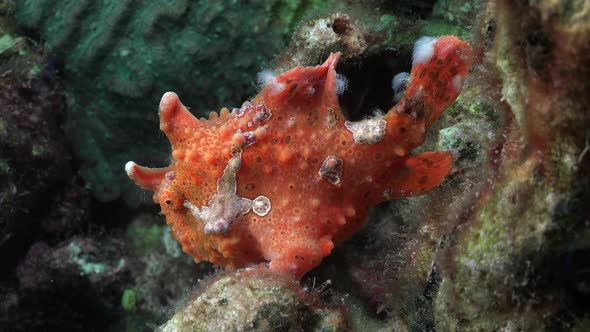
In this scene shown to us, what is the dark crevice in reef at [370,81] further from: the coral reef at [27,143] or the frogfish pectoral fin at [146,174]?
the coral reef at [27,143]

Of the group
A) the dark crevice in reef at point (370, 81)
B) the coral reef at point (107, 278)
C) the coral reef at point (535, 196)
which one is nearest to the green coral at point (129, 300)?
the coral reef at point (107, 278)

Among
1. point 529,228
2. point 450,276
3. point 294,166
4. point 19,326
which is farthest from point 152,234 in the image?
point 529,228

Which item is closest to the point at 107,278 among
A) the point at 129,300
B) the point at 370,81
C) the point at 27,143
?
the point at 129,300

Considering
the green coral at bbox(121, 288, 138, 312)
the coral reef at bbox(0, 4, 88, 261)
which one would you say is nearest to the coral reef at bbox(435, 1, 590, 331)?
the green coral at bbox(121, 288, 138, 312)

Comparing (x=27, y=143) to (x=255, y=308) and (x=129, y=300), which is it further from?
(x=255, y=308)

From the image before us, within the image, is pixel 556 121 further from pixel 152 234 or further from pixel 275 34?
pixel 152 234
